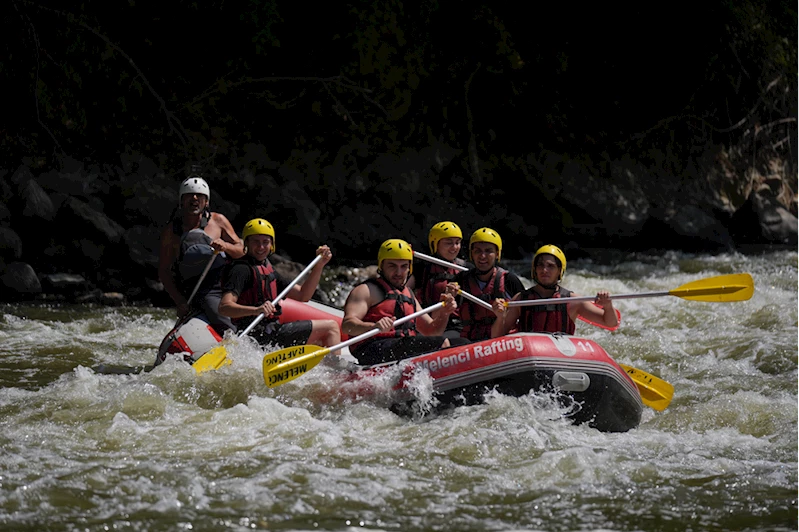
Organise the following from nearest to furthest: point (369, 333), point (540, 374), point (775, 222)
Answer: point (540, 374)
point (369, 333)
point (775, 222)

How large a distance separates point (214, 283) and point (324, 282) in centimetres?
389

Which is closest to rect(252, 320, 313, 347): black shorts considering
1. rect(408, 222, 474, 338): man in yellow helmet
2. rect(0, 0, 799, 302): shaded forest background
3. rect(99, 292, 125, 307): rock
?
rect(408, 222, 474, 338): man in yellow helmet

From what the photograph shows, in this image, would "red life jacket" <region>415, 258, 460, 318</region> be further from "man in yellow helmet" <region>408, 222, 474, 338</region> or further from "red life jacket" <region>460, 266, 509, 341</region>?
"red life jacket" <region>460, 266, 509, 341</region>

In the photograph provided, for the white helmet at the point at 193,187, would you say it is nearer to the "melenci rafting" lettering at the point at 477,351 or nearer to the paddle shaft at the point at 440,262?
the paddle shaft at the point at 440,262

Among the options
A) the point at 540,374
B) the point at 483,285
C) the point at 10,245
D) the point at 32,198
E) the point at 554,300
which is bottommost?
the point at 540,374

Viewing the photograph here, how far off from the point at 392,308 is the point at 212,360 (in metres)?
1.23

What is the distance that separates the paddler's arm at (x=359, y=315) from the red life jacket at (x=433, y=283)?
976 millimetres

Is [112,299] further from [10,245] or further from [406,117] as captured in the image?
[406,117]

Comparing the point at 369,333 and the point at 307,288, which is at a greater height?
the point at 307,288

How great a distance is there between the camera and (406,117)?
1352 cm

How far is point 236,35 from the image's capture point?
12.8 m

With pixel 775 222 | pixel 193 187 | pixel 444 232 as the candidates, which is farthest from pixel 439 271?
pixel 775 222

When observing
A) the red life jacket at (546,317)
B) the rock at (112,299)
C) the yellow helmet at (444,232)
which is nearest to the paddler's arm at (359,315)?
the red life jacket at (546,317)

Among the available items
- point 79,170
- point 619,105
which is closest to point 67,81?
point 79,170
